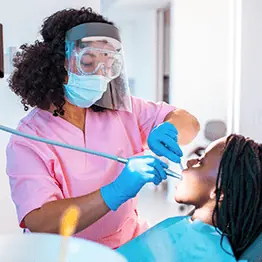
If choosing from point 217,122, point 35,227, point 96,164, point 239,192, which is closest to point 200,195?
point 239,192

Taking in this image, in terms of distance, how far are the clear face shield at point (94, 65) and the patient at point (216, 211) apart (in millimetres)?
297

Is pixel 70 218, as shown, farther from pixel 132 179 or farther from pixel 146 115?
pixel 146 115

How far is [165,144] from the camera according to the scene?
3.55ft

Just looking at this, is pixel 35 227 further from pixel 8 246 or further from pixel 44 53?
pixel 44 53

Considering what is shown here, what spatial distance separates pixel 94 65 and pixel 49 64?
0.12 m

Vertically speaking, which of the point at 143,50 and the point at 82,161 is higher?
the point at 143,50

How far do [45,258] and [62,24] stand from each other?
25.7 inches

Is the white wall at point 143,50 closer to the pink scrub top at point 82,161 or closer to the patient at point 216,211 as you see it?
the pink scrub top at point 82,161

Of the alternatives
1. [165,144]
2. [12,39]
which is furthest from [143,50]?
[165,144]

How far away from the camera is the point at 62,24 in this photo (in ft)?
3.62

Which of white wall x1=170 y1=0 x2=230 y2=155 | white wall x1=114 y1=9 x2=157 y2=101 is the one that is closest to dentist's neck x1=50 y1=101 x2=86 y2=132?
white wall x1=170 y1=0 x2=230 y2=155

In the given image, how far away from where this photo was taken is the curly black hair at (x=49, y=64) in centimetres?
110

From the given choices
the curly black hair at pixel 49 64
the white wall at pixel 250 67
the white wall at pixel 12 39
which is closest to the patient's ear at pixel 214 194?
the curly black hair at pixel 49 64

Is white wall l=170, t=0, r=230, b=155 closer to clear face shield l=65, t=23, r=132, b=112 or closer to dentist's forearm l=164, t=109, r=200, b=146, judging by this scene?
dentist's forearm l=164, t=109, r=200, b=146
